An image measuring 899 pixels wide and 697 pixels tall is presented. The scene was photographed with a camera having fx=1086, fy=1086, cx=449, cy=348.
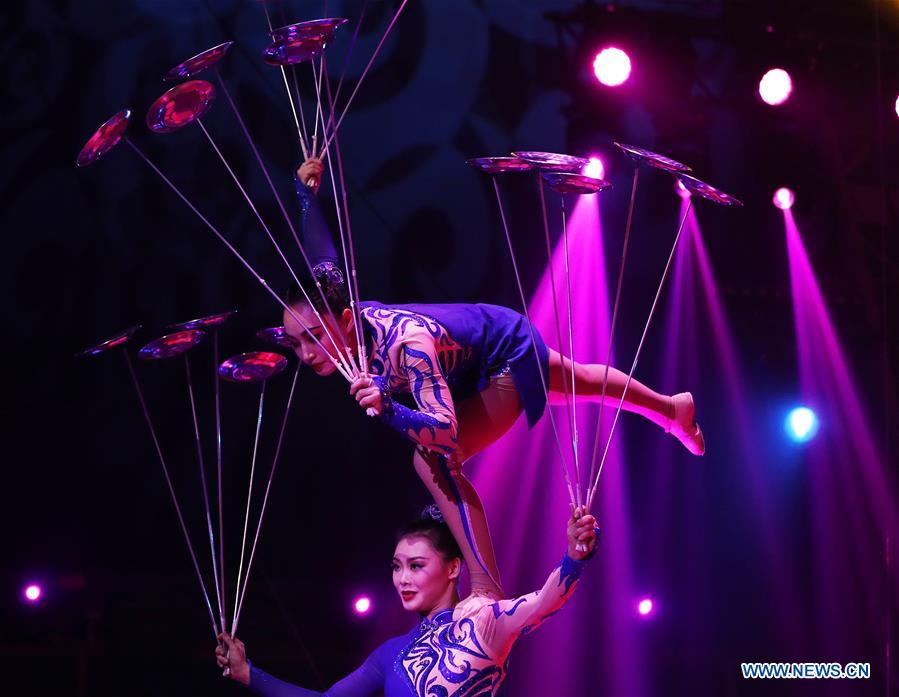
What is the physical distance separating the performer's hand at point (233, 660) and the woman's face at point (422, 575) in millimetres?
481

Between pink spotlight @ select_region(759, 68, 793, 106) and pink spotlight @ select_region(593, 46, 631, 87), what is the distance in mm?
767

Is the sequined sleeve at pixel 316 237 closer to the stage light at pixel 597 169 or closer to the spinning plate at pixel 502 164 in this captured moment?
the spinning plate at pixel 502 164

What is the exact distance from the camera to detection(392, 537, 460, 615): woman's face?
3104 mm

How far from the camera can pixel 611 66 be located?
211 inches

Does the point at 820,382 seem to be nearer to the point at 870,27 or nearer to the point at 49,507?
the point at 870,27

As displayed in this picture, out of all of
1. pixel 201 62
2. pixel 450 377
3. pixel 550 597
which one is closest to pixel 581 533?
pixel 550 597

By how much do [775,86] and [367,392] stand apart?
12.4 feet

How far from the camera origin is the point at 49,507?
14.7 ft

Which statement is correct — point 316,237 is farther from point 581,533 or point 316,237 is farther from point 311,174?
point 581,533

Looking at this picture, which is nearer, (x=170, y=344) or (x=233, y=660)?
(x=233, y=660)

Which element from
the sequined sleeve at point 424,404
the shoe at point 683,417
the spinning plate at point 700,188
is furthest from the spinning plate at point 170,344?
the shoe at point 683,417

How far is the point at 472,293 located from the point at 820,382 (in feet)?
6.38

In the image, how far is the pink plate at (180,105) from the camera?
2930 millimetres

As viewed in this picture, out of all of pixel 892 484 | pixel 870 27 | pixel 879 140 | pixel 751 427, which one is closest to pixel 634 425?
pixel 751 427
